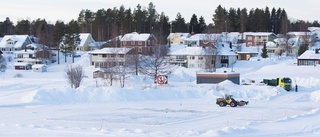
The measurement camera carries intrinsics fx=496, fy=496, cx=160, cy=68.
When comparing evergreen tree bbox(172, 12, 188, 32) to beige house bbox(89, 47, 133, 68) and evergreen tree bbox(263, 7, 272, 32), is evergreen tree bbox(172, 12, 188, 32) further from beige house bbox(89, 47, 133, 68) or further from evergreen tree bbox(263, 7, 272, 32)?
beige house bbox(89, 47, 133, 68)

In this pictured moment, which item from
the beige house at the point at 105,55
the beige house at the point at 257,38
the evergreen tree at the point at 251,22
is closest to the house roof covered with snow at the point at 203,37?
the beige house at the point at 257,38

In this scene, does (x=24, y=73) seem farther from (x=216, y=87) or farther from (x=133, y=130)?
(x=133, y=130)

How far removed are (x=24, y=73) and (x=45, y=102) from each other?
123 feet

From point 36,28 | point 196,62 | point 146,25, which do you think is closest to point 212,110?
point 196,62

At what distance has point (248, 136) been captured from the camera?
18531 millimetres

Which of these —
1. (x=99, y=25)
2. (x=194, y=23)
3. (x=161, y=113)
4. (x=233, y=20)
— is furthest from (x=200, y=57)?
(x=233, y=20)

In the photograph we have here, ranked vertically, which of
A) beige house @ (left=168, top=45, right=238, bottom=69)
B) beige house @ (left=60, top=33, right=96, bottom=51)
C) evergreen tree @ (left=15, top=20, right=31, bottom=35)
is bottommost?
beige house @ (left=168, top=45, right=238, bottom=69)

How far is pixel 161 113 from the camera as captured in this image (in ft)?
89.5

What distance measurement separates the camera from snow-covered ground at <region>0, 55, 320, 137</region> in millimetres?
20139

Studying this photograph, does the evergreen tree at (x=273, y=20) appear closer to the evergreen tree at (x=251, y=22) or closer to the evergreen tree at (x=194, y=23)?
the evergreen tree at (x=251, y=22)

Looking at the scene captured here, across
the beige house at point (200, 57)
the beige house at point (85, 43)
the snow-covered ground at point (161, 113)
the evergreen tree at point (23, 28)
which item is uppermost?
the evergreen tree at point (23, 28)

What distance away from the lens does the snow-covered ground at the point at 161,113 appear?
2014 cm

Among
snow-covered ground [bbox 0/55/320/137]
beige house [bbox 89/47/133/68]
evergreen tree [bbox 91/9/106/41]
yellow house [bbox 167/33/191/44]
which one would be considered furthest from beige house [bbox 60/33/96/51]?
snow-covered ground [bbox 0/55/320/137]

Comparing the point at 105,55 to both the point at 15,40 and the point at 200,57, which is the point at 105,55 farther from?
the point at 15,40
